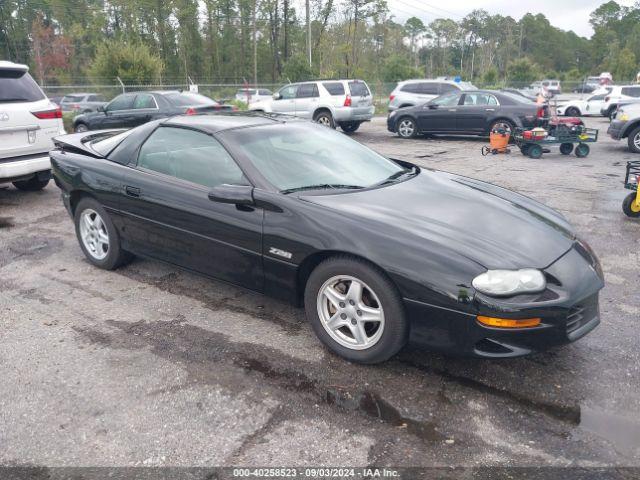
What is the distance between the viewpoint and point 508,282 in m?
2.78

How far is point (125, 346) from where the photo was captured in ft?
11.3

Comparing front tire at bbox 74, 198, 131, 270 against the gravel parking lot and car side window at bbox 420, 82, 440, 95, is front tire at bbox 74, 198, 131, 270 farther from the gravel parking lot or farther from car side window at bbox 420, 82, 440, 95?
car side window at bbox 420, 82, 440, 95

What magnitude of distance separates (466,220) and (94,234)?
329cm

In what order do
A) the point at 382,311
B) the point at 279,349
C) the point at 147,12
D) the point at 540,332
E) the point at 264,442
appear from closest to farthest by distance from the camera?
1. the point at 264,442
2. the point at 540,332
3. the point at 382,311
4. the point at 279,349
5. the point at 147,12

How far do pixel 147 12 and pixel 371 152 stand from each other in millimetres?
60824

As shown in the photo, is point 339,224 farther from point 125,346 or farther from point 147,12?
point 147,12

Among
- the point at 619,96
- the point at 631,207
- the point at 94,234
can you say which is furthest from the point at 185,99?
the point at 619,96

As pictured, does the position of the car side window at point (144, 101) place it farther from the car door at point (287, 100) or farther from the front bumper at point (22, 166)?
the front bumper at point (22, 166)

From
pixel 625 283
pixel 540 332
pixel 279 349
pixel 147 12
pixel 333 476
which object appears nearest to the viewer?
pixel 333 476

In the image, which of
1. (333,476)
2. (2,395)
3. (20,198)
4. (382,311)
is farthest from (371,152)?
(20,198)

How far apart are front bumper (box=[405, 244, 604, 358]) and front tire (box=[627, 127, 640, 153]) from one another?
11.3m

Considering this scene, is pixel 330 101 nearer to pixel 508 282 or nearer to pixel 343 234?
pixel 343 234

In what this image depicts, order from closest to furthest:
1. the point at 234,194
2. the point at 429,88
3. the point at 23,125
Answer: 1. the point at 234,194
2. the point at 23,125
3. the point at 429,88

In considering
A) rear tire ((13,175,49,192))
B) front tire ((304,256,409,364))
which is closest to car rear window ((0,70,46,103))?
rear tire ((13,175,49,192))
